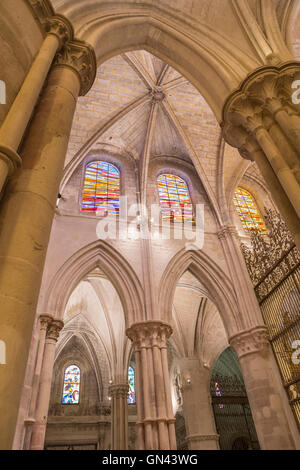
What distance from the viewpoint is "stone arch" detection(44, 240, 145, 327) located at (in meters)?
8.33

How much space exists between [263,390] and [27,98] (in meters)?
7.89

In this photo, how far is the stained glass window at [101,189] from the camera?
1088cm

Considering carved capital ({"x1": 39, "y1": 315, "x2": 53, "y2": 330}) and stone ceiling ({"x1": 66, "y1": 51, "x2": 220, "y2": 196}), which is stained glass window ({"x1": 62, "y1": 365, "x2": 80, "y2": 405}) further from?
stone ceiling ({"x1": 66, "y1": 51, "x2": 220, "y2": 196})

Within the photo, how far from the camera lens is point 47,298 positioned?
8.19 m

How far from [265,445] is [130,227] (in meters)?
6.57

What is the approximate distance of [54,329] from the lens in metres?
7.88

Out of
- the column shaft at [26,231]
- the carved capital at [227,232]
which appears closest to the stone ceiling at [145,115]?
the carved capital at [227,232]

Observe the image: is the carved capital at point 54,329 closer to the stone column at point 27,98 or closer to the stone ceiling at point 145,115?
the stone ceiling at point 145,115

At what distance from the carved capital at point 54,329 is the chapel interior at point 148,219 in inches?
3.0

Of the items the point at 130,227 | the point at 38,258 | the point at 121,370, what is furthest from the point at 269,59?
the point at 121,370

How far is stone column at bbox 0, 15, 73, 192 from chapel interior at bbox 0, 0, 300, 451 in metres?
0.02

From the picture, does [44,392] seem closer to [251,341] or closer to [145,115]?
[251,341]

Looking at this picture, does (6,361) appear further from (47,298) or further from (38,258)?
(47,298)

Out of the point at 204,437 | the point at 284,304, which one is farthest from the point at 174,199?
the point at 204,437
